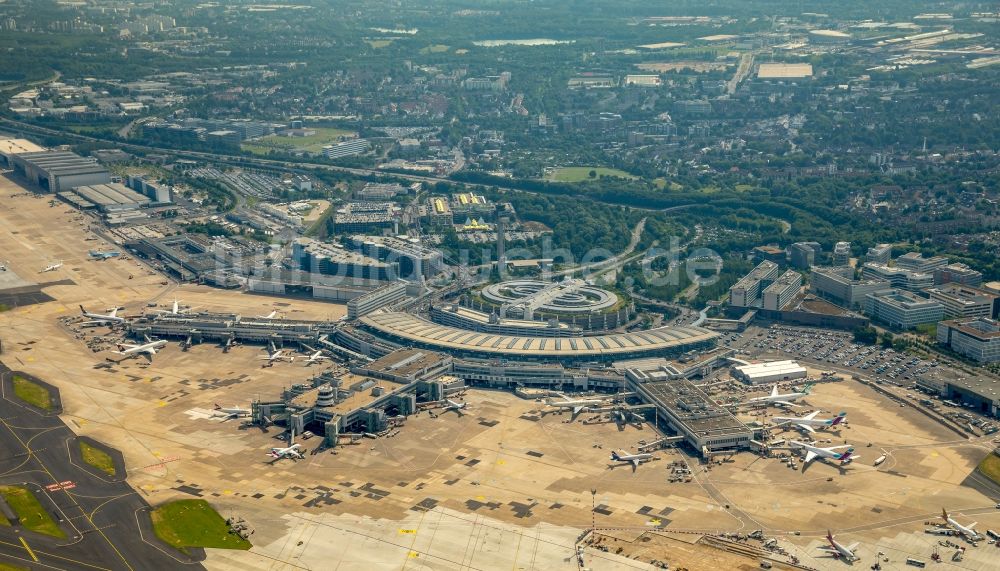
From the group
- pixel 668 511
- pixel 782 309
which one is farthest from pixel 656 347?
pixel 668 511

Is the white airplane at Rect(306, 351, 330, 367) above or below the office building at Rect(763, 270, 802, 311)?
below

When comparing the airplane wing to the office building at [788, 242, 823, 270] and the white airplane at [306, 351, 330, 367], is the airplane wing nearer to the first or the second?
the white airplane at [306, 351, 330, 367]

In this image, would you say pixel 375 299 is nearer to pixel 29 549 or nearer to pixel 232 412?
pixel 232 412

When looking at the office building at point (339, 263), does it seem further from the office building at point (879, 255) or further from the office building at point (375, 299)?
the office building at point (879, 255)

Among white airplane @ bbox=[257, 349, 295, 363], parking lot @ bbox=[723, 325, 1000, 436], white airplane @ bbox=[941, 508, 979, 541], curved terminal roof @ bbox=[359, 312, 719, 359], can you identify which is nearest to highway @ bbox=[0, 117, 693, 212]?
parking lot @ bbox=[723, 325, 1000, 436]

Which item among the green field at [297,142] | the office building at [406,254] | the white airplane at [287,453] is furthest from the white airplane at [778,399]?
the green field at [297,142]

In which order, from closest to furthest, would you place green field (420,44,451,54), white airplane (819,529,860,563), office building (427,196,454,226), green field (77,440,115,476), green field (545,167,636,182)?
white airplane (819,529,860,563) < green field (77,440,115,476) < office building (427,196,454,226) < green field (545,167,636,182) < green field (420,44,451,54)
